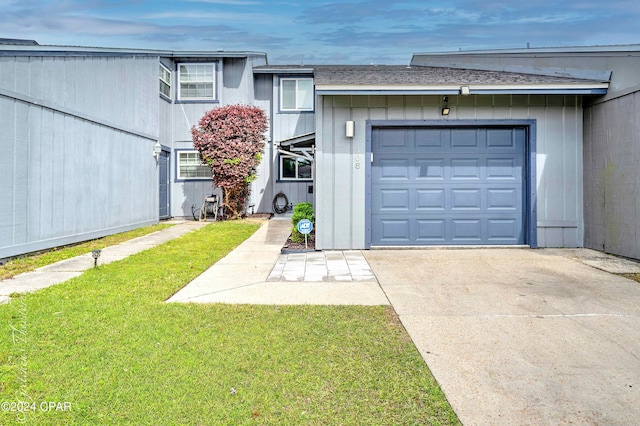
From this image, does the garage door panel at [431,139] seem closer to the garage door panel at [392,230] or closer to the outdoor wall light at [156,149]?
the garage door panel at [392,230]

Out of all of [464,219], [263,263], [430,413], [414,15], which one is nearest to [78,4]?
[414,15]

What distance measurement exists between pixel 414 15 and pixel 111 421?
1909 centimetres

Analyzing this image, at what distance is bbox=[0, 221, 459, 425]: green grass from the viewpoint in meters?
2.19

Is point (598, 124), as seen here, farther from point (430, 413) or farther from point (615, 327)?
point (430, 413)

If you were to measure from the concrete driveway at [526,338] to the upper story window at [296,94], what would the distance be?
10.3m

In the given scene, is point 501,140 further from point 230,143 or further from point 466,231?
point 230,143

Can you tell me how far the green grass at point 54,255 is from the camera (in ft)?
19.4

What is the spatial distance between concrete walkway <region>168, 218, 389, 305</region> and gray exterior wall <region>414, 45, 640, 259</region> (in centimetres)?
426

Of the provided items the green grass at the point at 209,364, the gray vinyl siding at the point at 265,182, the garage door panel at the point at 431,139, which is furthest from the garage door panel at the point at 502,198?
the gray vinyl siding at the point at 265,182

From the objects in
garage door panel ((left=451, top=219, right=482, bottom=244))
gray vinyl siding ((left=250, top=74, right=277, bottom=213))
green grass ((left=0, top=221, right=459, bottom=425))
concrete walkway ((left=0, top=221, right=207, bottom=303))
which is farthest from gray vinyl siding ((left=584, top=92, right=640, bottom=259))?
gray vinyl siding ((left=250, top=74, right=277, bottom=213))

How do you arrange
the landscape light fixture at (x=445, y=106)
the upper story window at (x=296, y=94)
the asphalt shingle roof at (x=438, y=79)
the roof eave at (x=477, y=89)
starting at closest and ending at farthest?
the roof eave at (x=477, y=89) → the asphalt shingle roof at (x=438, y=79) → the landscape light fixture at (x=445, y=106) → the upper story window at (x=296, y=94)

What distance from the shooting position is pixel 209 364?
2.73 m

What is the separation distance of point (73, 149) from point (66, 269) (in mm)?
3390

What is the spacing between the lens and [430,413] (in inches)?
86.3
